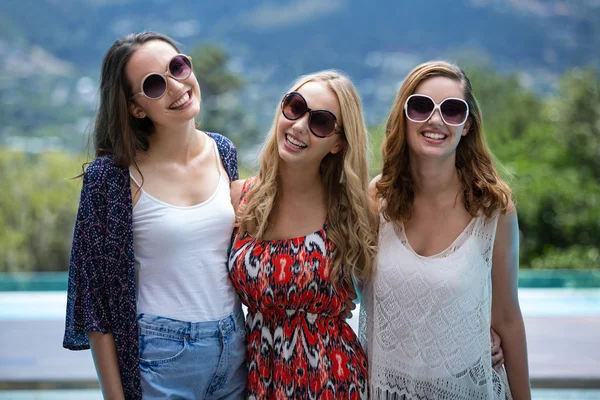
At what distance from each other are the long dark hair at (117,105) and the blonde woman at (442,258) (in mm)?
875

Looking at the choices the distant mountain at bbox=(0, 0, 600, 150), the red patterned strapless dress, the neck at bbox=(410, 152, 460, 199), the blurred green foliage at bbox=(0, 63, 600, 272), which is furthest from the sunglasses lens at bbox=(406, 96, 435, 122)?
the distant mountain at bbox=(0, 0, 600, 150)

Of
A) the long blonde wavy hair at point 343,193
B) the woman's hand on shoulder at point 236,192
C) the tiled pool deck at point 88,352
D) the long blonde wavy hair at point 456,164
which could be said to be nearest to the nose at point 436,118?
the long blonde wavy hair at point 456,164

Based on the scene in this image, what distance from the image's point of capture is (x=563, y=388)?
484 cm

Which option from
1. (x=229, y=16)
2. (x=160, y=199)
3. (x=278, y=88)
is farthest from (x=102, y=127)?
(x=229, y=16)

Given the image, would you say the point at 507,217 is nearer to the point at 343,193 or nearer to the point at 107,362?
the point at 343,193

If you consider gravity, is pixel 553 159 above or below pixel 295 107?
below

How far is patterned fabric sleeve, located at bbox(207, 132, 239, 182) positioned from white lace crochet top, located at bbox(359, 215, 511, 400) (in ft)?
2.15

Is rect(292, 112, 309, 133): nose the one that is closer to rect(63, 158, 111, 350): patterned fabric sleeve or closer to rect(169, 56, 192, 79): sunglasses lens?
rect(169, 56, 192, 79): sunglasses lens

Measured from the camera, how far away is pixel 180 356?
201 centimetres

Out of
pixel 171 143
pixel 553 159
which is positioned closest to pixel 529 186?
pixel 553 159

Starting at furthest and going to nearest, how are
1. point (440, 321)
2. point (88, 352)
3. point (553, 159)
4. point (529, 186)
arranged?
point (553, 159), point (529, 186), point (88, 352), point (440, 321)

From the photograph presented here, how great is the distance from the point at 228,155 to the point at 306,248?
484mm

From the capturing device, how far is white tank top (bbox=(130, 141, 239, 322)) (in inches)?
80.2

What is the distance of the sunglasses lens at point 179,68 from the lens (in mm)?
2133
